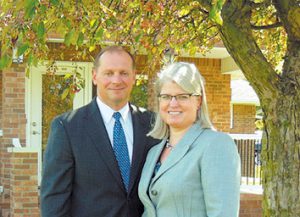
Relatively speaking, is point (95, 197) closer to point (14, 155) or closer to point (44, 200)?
point (44, 200)

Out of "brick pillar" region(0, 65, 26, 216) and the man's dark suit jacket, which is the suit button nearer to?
the man's dark suit jacket

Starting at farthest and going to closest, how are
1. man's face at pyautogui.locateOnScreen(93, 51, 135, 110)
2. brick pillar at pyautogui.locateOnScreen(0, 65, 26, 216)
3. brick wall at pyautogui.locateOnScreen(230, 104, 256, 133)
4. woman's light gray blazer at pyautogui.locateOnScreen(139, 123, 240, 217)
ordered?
brick wall at pyautogui.locateOnScreen(230, 104, 256, 133)
brick pillar at pyautogui.locateOnScreen(0, 65, 26, 216)
man's face at pyautogui.locateOnScreen(93, 51, 135, 110)
woman's light gray blazer at pyautogui.locateOnScreen(139, 123, 240, 217)

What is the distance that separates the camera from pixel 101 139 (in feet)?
11.3

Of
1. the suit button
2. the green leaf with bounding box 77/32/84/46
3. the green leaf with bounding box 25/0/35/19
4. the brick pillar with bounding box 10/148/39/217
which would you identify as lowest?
the brick pillar with bounding box 10/148/39/217

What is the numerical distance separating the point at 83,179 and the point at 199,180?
2.49 feet

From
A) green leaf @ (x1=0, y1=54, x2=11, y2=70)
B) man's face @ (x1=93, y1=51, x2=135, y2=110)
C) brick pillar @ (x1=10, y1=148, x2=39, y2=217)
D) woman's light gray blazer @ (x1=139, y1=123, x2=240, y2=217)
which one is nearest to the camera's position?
woman's light gray blazer @ (x1=139, y1=123, x2=240, y2=217)

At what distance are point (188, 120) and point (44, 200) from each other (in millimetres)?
996

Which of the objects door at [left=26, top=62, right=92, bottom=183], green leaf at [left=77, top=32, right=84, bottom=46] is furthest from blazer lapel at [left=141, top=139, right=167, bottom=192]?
door at [left=26, top=62, right=92, bottom=183]

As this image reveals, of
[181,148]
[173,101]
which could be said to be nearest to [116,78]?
[173,101]

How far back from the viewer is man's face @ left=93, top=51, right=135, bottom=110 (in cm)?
346

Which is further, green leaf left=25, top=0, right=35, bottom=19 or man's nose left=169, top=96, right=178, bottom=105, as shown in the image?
green leaf left=25, top=0, right=35, bottom=19

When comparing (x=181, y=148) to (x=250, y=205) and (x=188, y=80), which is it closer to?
(x=188, y=80)

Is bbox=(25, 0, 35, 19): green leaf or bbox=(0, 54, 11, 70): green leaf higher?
bbox=(25, 0, 35, 19): green leaf

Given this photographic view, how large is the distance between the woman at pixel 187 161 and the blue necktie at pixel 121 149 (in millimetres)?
175
